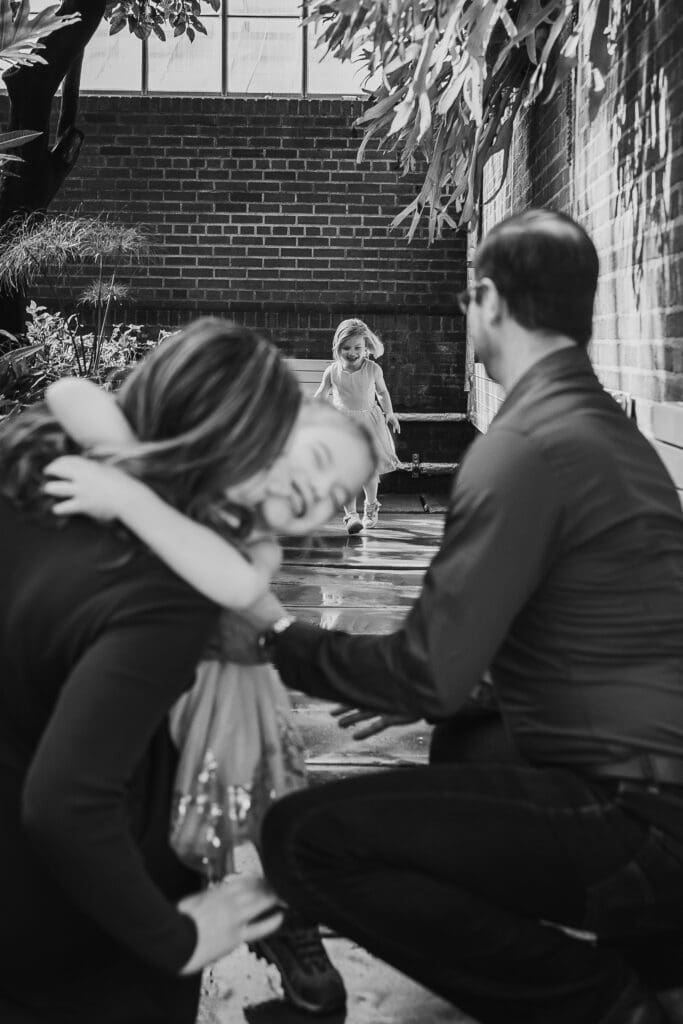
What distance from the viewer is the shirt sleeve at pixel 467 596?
190cm

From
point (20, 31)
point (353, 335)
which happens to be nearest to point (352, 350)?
point (353, 335)

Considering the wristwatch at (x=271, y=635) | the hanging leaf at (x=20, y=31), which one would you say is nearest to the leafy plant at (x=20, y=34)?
the hanging leaf at (x=20, y=31)

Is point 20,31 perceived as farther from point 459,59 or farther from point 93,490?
point 93,490

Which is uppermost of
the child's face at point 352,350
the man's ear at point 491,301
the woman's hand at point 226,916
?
the child's face at point 352,350

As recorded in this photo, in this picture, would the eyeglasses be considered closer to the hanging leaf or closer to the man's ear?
the man's ear

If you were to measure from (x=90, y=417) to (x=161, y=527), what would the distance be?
0.61ft

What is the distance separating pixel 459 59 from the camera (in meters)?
4.75

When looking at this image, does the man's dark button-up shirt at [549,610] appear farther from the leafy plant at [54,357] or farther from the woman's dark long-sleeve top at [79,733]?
the leafy plant at [54,357]

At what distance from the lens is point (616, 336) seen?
468 centimetres

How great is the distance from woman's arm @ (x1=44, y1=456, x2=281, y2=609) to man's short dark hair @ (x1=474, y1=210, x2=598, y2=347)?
A: 0.81m

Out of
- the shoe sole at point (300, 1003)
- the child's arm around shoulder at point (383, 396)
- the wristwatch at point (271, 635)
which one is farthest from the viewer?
the child's arm around shoulder at point (383, 396)

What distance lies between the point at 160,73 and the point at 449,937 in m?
12.2

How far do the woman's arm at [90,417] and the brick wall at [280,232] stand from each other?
1159cm

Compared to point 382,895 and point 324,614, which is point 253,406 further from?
point 324,614
